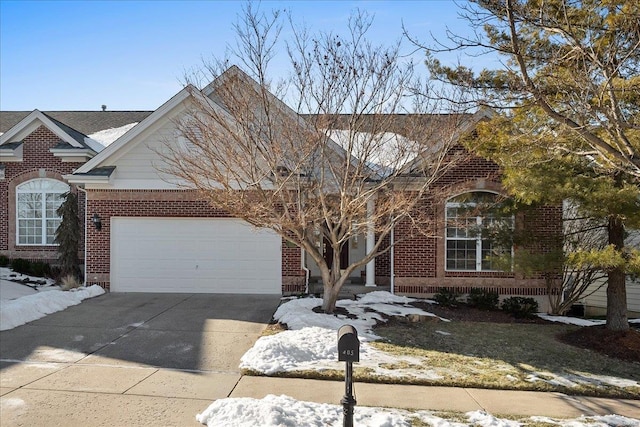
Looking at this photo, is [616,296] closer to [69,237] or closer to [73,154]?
[69,237]

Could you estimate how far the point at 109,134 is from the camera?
18938mm

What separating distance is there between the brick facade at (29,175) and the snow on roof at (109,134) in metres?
1.98

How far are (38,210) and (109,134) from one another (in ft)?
14.6

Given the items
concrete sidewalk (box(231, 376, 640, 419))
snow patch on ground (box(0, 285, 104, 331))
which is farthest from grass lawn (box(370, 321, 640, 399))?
snow patch on ground (box(0, 285, 104, 331))

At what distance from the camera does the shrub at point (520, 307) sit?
1205 centimetres

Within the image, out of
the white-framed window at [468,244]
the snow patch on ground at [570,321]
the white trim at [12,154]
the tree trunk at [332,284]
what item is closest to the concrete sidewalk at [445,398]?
the tree trunk at [332,284]

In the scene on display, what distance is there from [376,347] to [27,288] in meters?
10.6

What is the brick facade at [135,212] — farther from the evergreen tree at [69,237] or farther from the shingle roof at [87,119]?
the shingle roof at [87,119]

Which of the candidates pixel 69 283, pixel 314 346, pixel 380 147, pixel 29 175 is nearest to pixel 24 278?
pixel 69 283

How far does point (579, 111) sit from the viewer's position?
6773mm

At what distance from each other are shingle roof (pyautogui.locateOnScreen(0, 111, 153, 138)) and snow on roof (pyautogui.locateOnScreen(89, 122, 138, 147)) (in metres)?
0.46

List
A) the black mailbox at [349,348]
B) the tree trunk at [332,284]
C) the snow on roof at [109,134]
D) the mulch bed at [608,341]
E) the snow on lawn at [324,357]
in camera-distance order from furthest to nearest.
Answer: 1. the snow on roof at [109,134]
2. the tree trunk at [332,284]
3. the mulch bed at [608,341]
4. the snow on lawn at [324,357]
5. the black mailbox at [349,348]

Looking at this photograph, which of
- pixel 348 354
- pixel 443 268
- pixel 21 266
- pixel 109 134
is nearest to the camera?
pixel 348 354

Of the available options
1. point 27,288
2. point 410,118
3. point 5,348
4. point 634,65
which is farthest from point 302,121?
point 27,288
